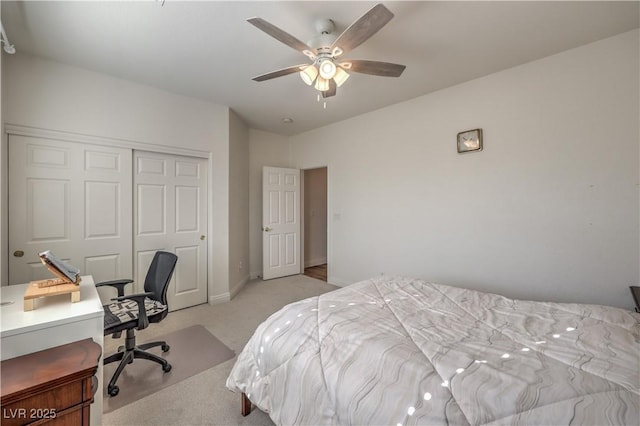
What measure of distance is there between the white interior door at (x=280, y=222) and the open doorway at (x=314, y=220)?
44cm

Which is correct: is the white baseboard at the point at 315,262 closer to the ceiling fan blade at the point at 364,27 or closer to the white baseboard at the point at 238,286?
the white baseboard at the point at 238,286

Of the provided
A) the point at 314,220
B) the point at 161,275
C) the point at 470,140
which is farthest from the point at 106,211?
the point at 470,140

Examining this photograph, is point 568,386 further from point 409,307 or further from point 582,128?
point 582,128

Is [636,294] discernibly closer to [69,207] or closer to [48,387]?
[48,387]

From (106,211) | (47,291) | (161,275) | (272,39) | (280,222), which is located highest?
(272,39)

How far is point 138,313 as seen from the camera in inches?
76.6

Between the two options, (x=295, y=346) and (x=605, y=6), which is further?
(x=605, y=6)

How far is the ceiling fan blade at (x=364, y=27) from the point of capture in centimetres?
142

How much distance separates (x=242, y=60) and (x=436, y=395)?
109 inches

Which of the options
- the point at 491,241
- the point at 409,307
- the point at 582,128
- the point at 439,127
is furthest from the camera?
the point at 439,127

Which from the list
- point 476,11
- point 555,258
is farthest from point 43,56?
point 555,258

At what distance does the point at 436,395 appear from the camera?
36.7 inches

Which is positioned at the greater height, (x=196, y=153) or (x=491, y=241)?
(x=196, y=153)

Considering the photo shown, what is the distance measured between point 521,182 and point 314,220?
3.80 meters
